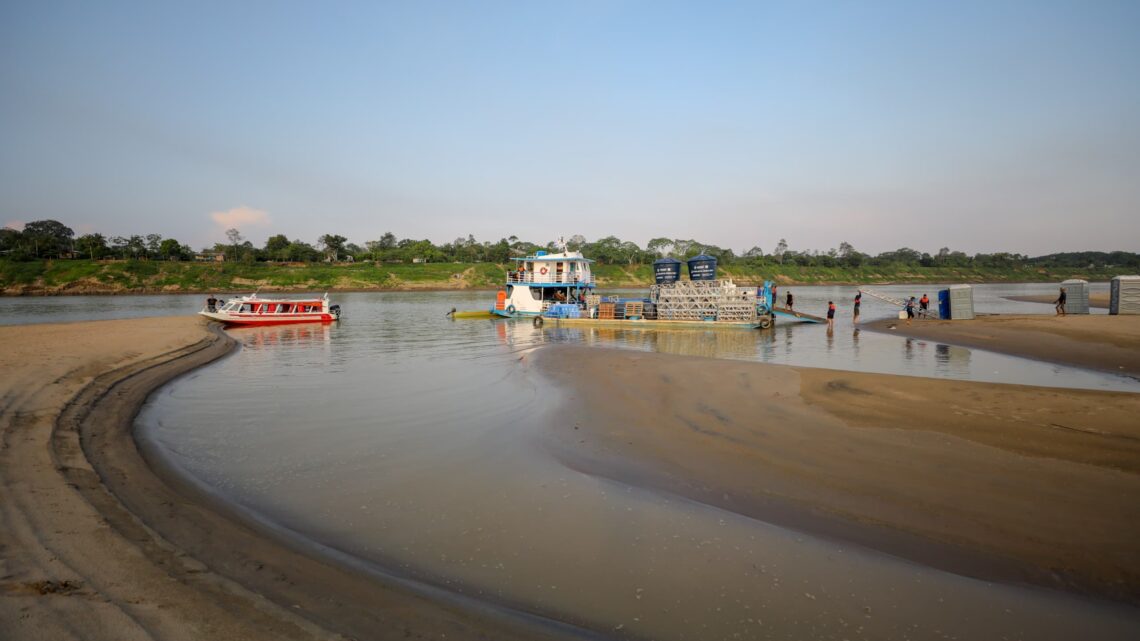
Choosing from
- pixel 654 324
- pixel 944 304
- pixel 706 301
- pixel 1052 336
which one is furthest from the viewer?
pixel 654 324

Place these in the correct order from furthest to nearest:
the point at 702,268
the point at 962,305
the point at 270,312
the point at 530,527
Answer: the point at 270,312
the point at 702,268
the point at 962,305
the point at 530,527

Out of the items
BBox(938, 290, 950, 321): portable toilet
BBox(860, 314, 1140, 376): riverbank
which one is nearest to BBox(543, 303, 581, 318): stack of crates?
BBox(860, 314, 1140, 376): riverbank

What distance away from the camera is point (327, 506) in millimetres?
7680

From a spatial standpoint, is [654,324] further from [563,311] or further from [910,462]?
[910,462]

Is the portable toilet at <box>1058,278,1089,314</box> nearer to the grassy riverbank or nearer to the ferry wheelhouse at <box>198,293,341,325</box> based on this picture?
the grassy riverbank

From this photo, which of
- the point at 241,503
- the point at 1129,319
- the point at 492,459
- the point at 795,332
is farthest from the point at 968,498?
the point at 1129,319

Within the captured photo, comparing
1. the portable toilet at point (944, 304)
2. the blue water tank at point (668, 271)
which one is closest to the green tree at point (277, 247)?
the blue water tank at point (668, 271)

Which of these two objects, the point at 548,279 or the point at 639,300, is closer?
the point at 639,300

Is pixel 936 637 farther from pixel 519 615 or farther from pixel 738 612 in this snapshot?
pixel 519 615

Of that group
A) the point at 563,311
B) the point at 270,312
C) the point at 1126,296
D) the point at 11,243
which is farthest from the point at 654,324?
the point at 11,243

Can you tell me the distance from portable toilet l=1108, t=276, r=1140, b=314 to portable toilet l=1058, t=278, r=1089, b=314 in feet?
7.48

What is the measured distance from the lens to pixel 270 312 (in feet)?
132

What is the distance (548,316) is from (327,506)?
3208 centimetres

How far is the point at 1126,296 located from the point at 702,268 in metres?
24.7
